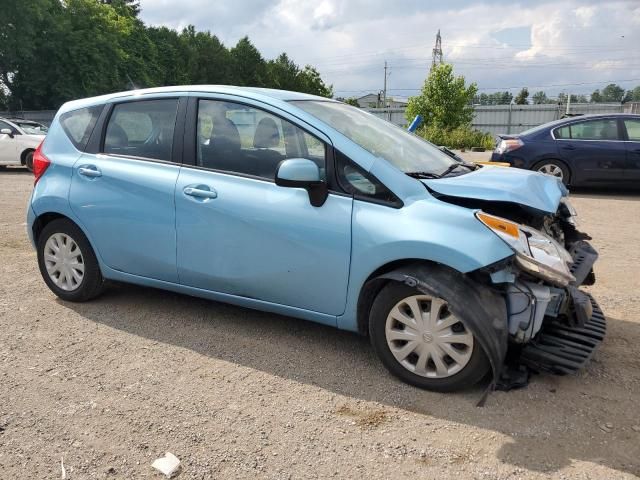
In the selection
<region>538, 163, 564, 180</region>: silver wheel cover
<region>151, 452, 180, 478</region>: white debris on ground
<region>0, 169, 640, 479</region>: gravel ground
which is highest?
<region>538, 163, 564, 180</region>: silver wheel cover

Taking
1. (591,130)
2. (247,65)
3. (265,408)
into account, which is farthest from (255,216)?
(247,65)

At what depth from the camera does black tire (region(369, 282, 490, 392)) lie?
3084 mm

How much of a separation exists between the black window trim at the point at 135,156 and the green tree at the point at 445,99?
28.7m

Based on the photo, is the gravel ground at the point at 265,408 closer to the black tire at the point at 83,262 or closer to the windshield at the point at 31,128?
the black tire at the point at 83,262

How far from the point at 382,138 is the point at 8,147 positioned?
13.4 metres

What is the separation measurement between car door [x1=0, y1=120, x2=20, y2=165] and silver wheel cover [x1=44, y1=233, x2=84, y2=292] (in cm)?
1143

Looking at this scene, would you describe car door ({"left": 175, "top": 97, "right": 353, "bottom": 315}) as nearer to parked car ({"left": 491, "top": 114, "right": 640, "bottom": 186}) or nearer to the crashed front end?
the crashed front end

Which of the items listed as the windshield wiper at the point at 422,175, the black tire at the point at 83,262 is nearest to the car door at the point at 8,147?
the black tire at the point at 83,262

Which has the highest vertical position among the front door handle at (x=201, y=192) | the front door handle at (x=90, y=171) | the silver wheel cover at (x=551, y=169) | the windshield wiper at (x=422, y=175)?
the windshield wiper at (x=422, y=175)

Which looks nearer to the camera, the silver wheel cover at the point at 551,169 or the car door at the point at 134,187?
the car door at the point at 134,187

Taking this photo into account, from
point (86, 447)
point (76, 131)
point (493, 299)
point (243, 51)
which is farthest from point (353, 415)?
point (243, 51)

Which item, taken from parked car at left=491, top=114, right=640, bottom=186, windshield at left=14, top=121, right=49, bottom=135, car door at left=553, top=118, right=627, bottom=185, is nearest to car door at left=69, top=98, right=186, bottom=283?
parked car at left=491, top=114, right=640, bottom=186

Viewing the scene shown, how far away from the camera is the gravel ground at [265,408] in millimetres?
2625

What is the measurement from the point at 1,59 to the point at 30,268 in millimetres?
37672
